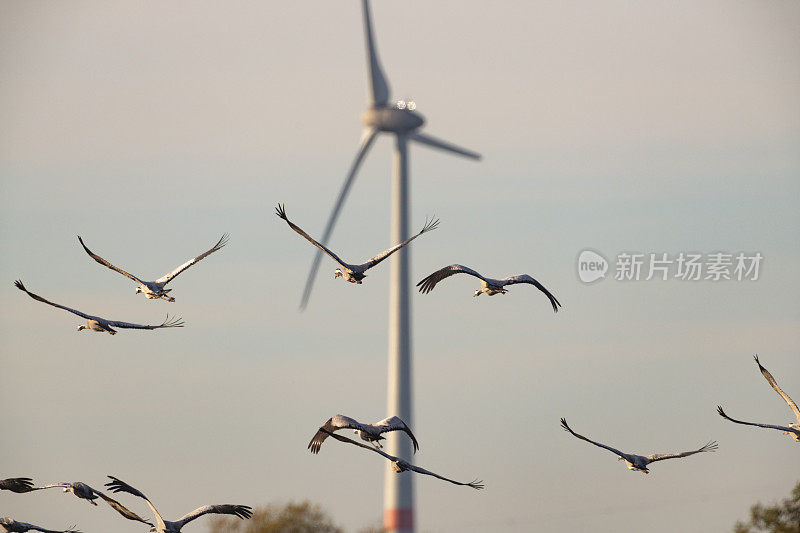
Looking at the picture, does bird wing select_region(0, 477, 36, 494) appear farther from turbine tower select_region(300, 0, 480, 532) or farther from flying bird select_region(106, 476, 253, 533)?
turbine tower select_region(300, 0, 480, 532)

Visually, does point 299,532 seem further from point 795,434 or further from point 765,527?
point 795,434

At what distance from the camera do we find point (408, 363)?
160 metres

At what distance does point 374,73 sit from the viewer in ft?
478

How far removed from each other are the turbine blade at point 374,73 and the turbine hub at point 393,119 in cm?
86

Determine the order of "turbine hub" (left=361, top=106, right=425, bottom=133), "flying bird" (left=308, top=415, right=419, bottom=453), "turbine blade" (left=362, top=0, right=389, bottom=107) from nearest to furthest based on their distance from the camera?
"flying bird" (left=308, top=415, right=419, bottom=453) < "turbine blade" (left=362, top=0, right=389, bottom=107) < "turbine hub" (left=361, top=106, right=425, bottom=133)

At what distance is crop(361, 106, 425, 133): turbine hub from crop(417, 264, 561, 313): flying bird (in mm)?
77933

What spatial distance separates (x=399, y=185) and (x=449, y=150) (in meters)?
8.04

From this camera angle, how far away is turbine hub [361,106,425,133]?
500 ft

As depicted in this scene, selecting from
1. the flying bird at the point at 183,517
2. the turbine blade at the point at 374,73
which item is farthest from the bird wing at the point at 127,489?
the turbine blade at the point at 374,73

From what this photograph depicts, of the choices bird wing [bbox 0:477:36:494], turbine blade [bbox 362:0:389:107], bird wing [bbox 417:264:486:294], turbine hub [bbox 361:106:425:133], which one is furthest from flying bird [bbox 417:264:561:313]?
turbine hub [bbox 361:106:425:133]

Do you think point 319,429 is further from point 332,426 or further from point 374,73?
point 374,73

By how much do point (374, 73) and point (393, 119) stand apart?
7.53 m

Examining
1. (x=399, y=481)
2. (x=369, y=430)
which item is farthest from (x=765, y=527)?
(x=399, y=481)

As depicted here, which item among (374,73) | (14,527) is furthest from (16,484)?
(374,73)
